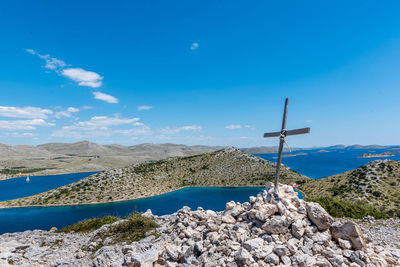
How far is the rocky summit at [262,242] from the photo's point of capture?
772cm

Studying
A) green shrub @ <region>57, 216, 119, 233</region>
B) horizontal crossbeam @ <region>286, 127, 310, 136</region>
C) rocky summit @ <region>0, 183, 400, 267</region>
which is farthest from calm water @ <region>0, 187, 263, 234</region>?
horizontal crossbeam @ <region>286, 127, 310, 136</region>

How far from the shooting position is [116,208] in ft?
184

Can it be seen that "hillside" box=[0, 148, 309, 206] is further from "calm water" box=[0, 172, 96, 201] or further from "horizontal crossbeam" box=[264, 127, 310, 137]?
Result: "horizontal crossbeam" box=[264, 127, 310, 137]

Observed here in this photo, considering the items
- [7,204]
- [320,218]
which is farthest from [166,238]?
[7,204]

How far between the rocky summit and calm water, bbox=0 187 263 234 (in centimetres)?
4197

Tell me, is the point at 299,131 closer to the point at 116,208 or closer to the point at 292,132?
the point at 292,132

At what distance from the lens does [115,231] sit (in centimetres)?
1544

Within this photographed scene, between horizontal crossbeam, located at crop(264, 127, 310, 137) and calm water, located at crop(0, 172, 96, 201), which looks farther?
calm water, located at crop(0, 172, 96, 201)

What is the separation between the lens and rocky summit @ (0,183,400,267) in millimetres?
7723

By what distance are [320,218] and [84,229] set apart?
849 inches

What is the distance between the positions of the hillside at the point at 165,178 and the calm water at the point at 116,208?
3.96 meters

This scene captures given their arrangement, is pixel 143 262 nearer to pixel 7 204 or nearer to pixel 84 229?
pixel 84 229

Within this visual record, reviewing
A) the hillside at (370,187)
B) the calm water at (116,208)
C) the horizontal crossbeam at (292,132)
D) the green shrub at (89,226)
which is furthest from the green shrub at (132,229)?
the calm water at (116,208)

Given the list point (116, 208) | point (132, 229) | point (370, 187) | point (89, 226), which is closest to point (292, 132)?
point (132, 229)
